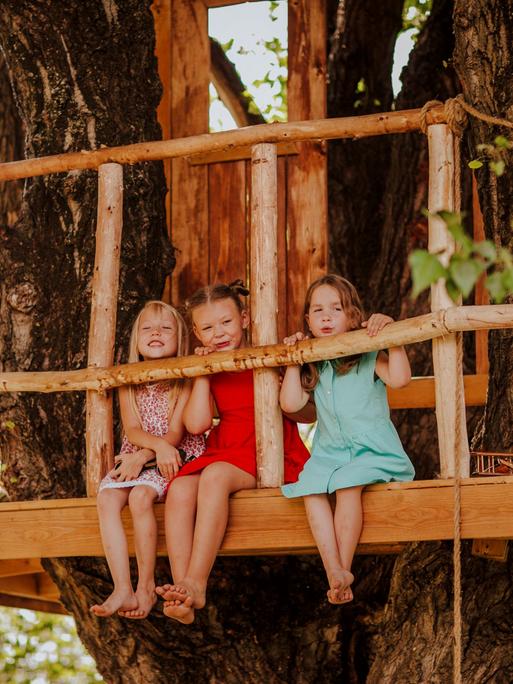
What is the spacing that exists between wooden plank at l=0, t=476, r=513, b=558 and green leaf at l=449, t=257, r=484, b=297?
1.73 m

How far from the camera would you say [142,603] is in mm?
4434

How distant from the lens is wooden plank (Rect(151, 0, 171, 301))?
6.68 m

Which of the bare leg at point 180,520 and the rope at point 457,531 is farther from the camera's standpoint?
the bare leg at point 180,520

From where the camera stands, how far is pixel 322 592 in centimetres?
573

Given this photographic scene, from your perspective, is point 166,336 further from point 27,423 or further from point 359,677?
point 359,677

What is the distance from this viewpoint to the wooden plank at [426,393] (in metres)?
6.12

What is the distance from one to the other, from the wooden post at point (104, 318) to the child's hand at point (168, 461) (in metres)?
0.24

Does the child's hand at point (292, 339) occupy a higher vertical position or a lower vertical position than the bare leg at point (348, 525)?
higher

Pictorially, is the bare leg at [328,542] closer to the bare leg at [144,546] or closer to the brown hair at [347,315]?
the brown hair at [347,315]

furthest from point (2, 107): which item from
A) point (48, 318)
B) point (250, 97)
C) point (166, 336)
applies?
point (166, 336)

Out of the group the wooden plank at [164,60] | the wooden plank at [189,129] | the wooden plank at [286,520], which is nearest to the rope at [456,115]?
the wooden plank at [286,520]

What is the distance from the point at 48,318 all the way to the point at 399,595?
2027 mm

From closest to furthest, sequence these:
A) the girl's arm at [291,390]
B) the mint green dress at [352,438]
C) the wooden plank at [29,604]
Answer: the mint green dress at [352,438] < the girl's arm at [291,390] < the wooden plank at [29,604]

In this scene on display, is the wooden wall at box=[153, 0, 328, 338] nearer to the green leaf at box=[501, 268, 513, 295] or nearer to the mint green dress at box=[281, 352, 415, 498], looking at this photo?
the mint green dress at box=[281, 352, 415, 498]
